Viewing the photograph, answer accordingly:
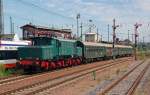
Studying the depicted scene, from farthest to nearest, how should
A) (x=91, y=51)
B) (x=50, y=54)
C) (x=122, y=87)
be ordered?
(x=91, y=51), (x=50, y=54), (x=122, y=87)

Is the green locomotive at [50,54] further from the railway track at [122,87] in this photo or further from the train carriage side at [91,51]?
the railway track at [122,87]

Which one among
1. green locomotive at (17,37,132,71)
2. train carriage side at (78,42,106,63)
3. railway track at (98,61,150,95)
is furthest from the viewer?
train carriage side at (78,42,106,63)

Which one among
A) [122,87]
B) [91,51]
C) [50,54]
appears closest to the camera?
[122,87]

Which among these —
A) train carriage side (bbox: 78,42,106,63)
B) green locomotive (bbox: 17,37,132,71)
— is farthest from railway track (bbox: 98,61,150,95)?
train carriage side (bbox: 78,42,106,63)

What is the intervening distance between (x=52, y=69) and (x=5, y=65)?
5.29m

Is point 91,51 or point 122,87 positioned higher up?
point 91,51

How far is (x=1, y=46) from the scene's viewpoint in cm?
3625

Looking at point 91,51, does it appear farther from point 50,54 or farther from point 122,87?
point 122,87

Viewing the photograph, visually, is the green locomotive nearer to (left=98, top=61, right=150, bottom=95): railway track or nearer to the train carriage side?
the train carriage side

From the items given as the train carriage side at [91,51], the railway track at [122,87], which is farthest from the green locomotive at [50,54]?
the railway track at [122,87]

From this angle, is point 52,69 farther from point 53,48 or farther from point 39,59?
point 39,59

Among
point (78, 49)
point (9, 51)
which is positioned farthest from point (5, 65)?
point (78, 49)

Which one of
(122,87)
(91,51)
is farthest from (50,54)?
(91,51)

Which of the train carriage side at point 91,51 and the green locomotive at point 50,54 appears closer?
the green locomotive at point 50,54
